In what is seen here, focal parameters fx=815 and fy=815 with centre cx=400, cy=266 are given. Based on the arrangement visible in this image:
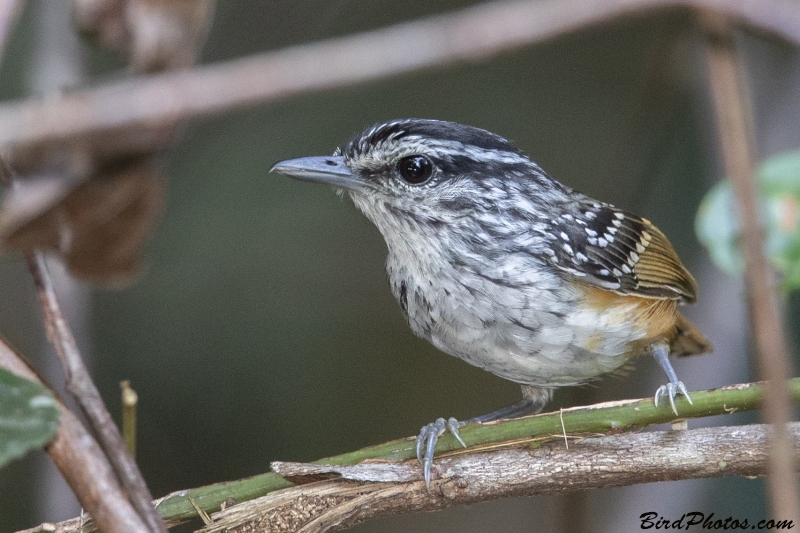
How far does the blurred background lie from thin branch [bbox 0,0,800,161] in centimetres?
342

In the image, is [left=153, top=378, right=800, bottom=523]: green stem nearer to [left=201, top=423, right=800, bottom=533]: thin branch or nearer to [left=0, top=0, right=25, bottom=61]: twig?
[left=201, top=423, right=800, bottom=533]: thin branch

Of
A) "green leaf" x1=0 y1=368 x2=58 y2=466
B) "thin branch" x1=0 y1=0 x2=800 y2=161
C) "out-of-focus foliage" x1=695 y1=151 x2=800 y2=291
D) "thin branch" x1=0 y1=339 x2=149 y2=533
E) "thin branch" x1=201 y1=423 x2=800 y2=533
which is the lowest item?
"thin branch" x1=201 y1=423 x2=800 y2=533

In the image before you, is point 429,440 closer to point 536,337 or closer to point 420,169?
point 536,337

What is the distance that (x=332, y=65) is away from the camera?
890 mm

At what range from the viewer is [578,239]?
9.86 feet

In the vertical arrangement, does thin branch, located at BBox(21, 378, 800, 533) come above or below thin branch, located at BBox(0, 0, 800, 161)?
below

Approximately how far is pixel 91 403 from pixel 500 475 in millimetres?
1004

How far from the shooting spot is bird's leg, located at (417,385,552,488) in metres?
2.12

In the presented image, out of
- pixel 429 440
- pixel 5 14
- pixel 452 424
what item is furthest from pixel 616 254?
pixel 5 14

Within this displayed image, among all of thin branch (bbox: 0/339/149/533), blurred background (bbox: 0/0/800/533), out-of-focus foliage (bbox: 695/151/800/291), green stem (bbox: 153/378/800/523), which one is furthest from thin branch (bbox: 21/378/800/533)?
blurred background (bbox: 0/0/800/533)

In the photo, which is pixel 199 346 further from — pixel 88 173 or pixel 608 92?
pixel 88 173

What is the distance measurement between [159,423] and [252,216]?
1.33 meters

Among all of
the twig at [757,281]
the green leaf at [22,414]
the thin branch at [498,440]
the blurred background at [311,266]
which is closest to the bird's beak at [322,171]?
the thin branch at [498,440]

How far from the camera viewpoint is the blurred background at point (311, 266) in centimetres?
457
